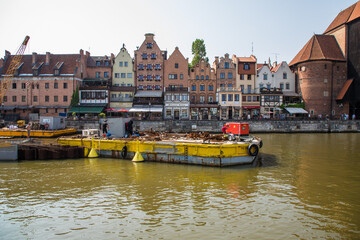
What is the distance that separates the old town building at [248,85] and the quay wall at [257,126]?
973 cm

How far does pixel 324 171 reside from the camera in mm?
20688

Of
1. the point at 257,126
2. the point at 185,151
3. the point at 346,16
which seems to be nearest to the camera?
the point at 185,151

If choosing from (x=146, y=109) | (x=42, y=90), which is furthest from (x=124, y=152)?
(x=42, y=90)

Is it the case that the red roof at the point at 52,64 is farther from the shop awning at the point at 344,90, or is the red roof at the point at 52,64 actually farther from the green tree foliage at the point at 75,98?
the shop awning at the point at 344,90

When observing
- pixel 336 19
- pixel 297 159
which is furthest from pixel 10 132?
pixel 336 19

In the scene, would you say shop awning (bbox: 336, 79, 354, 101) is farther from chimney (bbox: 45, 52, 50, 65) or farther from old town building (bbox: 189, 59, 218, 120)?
chimney (bbox: 45, 52, 50, 65)

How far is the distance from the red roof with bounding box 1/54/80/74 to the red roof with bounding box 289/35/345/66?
168ft

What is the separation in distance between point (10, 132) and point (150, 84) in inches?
1205

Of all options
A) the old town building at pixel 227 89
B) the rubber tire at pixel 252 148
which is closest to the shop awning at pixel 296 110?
the old town building at pixel 227 89

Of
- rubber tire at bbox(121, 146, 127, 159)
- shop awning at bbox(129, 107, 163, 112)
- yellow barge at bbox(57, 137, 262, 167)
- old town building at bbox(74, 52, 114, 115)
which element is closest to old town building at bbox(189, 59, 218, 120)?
shop awning at bbox(129, 107, 163, 112)

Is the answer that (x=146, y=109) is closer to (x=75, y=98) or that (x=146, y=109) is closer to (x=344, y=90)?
(x=75, y=98)

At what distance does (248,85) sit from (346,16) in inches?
1078

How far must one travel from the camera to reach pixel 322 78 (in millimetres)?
64062

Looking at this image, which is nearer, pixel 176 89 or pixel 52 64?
pixel 176 89
